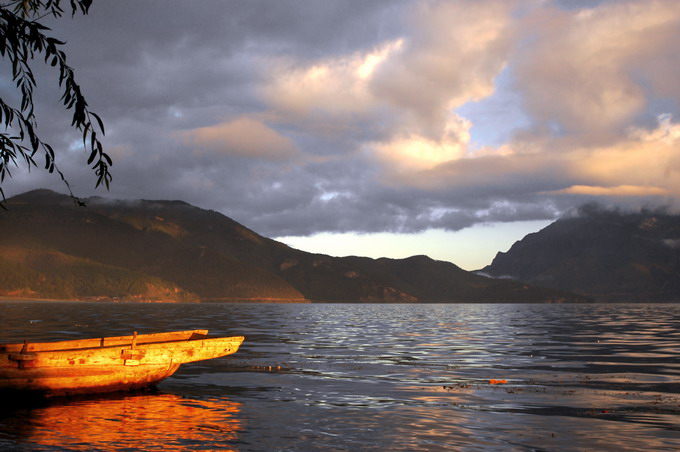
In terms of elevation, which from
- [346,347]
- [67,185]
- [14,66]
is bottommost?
[346,347]

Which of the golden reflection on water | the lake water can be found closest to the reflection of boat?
the lake water

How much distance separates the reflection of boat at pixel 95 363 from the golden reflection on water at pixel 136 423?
92 centimetres

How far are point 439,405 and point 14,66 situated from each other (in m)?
17.0

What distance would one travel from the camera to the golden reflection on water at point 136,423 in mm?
16884

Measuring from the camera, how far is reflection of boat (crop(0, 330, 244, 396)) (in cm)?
2227

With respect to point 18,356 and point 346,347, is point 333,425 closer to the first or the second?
point 18,356

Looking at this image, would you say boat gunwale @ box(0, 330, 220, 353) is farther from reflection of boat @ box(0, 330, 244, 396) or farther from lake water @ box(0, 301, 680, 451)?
lake water @ box(0, 301, 680, 451)

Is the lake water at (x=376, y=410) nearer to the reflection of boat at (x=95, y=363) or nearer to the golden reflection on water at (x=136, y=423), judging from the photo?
the golden reflection on water at (x=136, y=423)

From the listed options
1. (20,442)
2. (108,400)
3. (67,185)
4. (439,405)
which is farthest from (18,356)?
(439,405)

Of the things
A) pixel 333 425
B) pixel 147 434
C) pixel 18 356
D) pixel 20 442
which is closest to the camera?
pixel 20 442

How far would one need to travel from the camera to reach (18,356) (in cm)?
2209

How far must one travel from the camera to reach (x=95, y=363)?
23.7m

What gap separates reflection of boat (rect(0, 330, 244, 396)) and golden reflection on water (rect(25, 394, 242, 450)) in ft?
3.02

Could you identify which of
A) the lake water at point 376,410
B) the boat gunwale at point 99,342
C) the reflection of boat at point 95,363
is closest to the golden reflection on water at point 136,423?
the lake water at point 376,410
